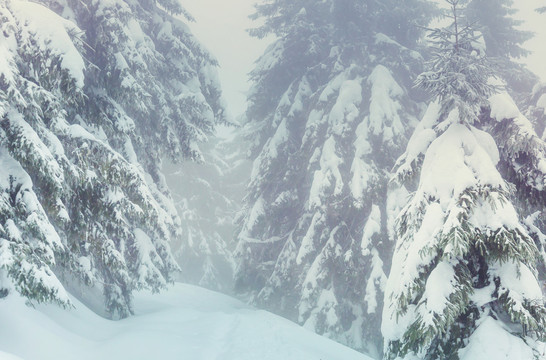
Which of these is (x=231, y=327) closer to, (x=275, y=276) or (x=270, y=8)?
(x=275, y=276)

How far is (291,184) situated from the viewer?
16.4 metres

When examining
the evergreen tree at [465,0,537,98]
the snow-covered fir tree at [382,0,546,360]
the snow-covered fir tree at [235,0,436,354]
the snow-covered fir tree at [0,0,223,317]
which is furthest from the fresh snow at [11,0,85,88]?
the evergreen tree at [465,0,537,98]

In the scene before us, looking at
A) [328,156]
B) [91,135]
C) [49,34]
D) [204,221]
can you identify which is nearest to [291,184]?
[328,156]

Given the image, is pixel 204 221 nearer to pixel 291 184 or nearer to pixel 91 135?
pixel 291 184

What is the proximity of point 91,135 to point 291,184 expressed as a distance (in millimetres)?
10080

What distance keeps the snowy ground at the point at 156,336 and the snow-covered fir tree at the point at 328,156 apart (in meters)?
3.60

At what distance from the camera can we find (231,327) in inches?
384

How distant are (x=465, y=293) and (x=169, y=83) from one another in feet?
37.6

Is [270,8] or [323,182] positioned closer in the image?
[323,182]

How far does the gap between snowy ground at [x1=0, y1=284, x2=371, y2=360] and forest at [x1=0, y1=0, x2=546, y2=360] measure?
47 mm

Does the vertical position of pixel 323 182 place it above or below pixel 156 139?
below

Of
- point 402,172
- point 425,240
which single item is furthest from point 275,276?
point 425,240

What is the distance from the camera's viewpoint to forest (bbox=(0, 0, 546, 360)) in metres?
5.12

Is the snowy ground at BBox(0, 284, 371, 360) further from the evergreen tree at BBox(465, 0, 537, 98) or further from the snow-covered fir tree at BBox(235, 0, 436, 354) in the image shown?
the evergreen tree at BBox(465, 0, 537, 98)
